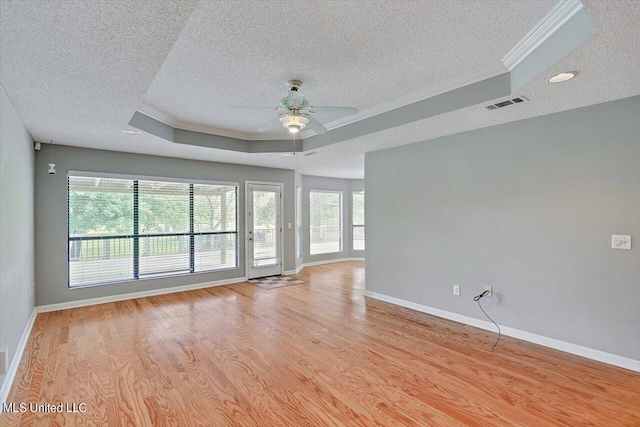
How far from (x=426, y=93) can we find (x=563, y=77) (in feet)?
4.09

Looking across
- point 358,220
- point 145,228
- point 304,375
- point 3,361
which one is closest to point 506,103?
point 304,375

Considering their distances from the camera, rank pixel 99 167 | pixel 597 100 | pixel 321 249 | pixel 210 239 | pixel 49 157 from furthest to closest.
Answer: pixel 321 249 → pixel 210 239 → pixel 99 167 → pixel 49 157 → pixel 597 100

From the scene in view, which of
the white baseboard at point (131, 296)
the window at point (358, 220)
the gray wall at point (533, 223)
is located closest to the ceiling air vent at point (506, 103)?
the gray wall at point (533, 223)

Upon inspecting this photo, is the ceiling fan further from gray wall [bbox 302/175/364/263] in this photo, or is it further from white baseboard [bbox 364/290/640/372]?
gray wall [bbox 302/175/364/263]

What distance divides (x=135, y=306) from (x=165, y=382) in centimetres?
262

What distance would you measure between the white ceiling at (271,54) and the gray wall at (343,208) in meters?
4.61

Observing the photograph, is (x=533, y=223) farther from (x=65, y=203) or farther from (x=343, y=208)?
(x=65, y=203)

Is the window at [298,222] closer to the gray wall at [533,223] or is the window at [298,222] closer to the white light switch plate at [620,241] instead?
the gray wall at [533,223]

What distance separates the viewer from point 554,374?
271cm

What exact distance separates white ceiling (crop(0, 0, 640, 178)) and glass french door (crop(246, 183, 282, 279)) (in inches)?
120

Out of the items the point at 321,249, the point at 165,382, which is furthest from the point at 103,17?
the point at 321,249

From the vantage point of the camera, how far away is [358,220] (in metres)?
9.38

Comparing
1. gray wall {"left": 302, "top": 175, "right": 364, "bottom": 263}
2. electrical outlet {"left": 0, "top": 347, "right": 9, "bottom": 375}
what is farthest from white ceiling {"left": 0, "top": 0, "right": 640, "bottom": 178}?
gray wall {"left": 302, "top": 175, "right": 364, "bottom": 263}

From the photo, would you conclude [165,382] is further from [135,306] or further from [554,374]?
[554,374]
